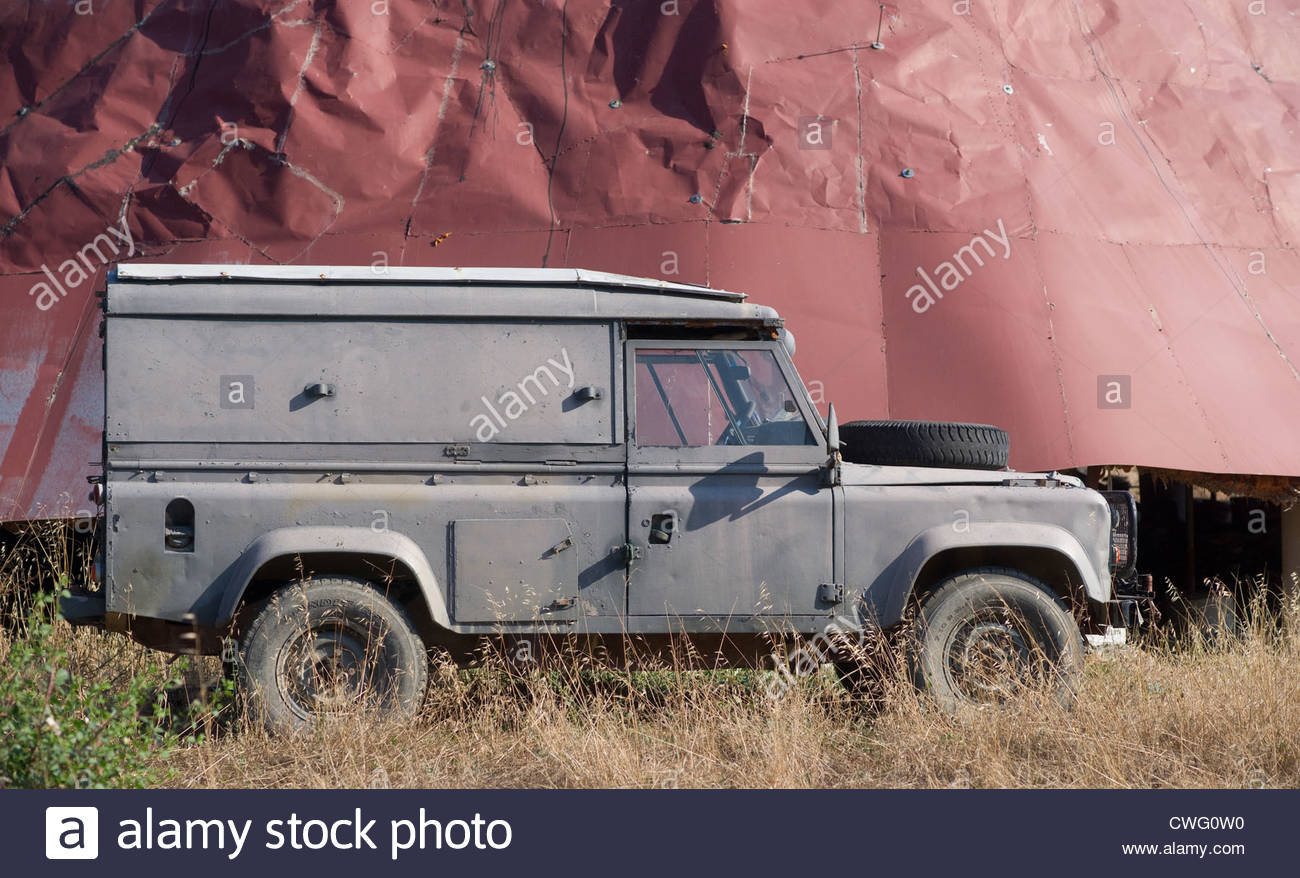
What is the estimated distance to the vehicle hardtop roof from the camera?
5.91m

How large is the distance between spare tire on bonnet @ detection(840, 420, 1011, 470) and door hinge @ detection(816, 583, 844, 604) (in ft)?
2.58

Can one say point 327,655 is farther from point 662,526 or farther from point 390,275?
point 390,275

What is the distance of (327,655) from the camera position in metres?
5.84

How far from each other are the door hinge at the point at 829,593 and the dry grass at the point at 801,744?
0.49 meters

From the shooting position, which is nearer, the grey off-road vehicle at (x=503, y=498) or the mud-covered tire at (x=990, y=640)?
the grey off-road vehicle at (x=503, y=498)

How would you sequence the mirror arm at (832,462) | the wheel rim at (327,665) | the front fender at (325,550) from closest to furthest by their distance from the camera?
the front fender at (325,550)
the wheel rim at (327,665)
the mirror arm at (832,462)

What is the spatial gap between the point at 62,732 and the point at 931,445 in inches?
170

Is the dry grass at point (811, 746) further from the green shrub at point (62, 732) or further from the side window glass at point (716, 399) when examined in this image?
the side window glass at point (716, 399)

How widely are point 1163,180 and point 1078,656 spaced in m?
6.28

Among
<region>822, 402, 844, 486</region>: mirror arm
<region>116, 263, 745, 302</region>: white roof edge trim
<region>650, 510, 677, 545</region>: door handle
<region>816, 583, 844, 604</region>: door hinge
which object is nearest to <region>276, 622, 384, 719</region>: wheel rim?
<region>650, 510, 677, 545</region>: door handle

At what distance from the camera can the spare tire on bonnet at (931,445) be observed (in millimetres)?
6262

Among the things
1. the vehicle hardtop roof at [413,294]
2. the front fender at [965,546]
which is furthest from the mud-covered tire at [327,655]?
the front fender at [965,546]
